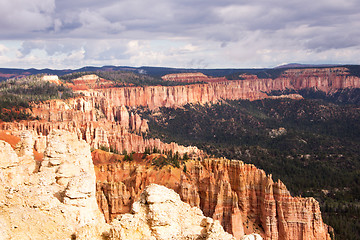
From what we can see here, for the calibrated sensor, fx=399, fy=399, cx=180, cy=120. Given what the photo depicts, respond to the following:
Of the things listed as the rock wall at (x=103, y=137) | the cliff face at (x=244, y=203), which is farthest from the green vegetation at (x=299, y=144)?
the rock wall at (x=103, y=137)

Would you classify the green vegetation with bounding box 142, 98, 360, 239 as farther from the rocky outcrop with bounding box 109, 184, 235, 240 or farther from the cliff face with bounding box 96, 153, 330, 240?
the rocky outcrop with bounding box 109, 184, 235, 240

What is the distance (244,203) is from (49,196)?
2842cm

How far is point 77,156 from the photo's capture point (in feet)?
103

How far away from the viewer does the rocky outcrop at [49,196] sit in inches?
636

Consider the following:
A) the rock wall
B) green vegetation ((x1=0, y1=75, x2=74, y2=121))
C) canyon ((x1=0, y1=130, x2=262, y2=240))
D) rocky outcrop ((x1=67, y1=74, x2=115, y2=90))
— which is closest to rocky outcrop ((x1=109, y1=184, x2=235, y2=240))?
canyon ((x1=0, y1=130, x2=262, y2=240))

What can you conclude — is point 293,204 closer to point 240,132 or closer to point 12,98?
point 12,98

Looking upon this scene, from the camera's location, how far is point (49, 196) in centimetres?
1891

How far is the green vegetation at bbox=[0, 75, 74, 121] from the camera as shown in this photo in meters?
84.8

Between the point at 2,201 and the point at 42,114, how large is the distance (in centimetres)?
8048

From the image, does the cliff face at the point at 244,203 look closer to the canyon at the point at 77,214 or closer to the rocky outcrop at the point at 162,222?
the canyon at the point at 77,214

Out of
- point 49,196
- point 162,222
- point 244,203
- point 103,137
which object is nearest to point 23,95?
point 103,137

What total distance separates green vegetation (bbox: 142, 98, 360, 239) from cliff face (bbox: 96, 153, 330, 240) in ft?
46.4

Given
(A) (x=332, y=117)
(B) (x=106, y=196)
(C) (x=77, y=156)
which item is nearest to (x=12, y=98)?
(B) (x=106, y=196)

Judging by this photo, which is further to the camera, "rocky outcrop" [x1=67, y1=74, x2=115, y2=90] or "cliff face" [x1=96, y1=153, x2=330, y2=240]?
"rocky outcrop" [x1=67, y1=74, x2=115, y2=90]
